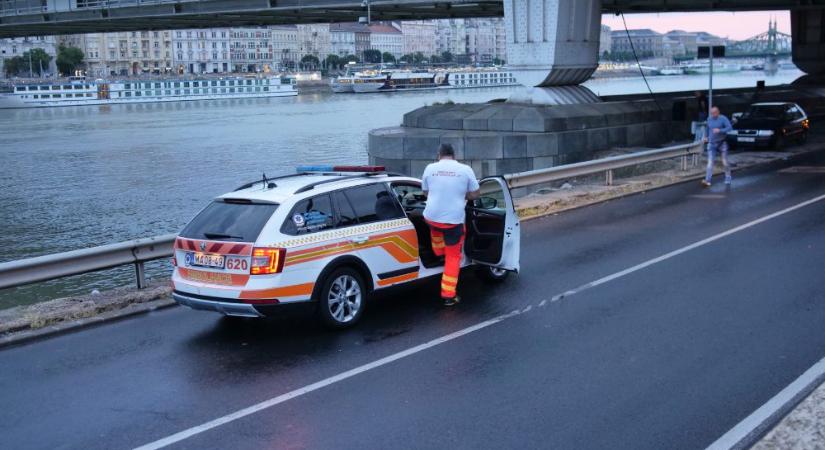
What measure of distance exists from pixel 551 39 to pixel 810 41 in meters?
25.1

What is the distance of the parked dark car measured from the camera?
2558 centimetres

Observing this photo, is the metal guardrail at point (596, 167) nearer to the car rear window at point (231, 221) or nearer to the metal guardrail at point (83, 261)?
the metal guardrail at point (83, 261)

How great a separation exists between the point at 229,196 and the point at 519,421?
12.5ft

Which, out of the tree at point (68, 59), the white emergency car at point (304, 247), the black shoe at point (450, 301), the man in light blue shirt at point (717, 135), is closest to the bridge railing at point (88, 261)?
the white emergency car at point (304, 247)

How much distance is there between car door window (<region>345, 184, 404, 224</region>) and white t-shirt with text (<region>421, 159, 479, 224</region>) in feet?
1.08

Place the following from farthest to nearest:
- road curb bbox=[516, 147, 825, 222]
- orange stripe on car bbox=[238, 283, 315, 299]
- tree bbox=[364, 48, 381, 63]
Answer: tree bbox=[364, 48, 381, 63] < road curb bbox=[516, 147, 825, 222] < orange stripe on car bbox=[238, 283, 315, 299]

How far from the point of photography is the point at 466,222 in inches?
374

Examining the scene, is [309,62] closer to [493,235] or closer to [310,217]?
[493,235]

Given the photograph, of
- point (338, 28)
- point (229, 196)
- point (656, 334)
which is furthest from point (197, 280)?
point (338, 28)

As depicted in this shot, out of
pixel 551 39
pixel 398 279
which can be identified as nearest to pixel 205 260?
pixel 398 279

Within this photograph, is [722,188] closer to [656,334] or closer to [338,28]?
[656,334]

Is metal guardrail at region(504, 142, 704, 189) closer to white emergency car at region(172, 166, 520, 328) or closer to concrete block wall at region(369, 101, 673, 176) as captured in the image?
concrete block wall at region(369, 101, 673, 176)

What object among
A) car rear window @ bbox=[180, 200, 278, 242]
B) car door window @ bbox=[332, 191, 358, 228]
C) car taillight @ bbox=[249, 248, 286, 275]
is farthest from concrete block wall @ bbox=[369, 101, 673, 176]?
car taillight @ bbox=[249, 248, 286, 275]

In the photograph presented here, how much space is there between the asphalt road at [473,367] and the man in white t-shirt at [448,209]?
43 cm
